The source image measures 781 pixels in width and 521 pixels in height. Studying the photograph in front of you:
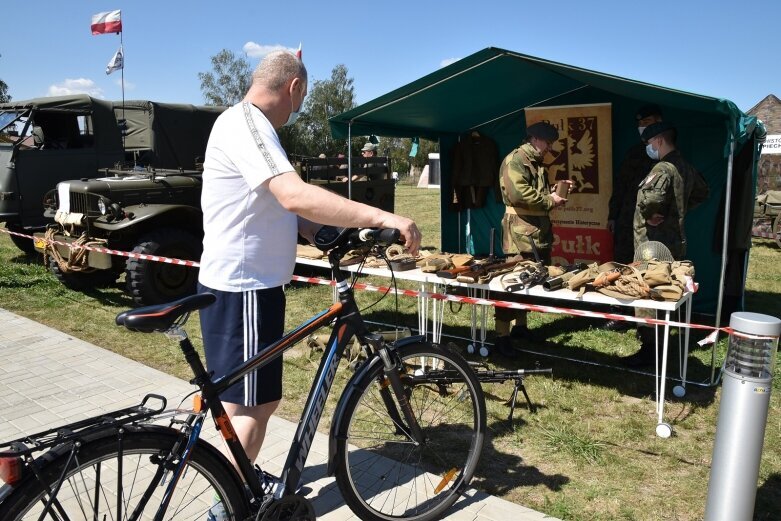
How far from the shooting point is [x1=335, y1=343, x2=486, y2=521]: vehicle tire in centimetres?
251

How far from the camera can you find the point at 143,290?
6.50 metres

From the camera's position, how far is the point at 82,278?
299 inches

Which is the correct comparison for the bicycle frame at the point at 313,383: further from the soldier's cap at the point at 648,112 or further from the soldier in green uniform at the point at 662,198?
the soldier's cap at the point at 648,112

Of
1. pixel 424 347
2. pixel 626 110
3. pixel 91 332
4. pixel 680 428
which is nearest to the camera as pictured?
pixel 424 347

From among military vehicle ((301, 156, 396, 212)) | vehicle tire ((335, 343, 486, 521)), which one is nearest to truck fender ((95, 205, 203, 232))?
military vehicle ((301, 156, 396, 212))

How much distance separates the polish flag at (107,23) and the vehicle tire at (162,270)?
626 cm

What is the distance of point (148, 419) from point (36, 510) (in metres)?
0.36

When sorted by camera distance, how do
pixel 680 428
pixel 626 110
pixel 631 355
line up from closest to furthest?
pixel 680 428, pixel 631 355, pixel 626 110

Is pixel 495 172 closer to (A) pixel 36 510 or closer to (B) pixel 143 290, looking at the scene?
(B) pixel 143 290

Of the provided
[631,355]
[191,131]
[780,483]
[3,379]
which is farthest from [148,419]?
[191,131]

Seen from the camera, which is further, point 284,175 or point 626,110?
point 626,110

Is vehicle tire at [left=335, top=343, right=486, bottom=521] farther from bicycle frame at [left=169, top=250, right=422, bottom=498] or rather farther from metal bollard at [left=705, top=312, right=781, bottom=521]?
metal bollard at [left=705, top=312, right=781, bottom=521]

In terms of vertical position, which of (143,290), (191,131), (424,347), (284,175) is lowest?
(143,290)

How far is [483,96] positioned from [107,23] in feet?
26.5
